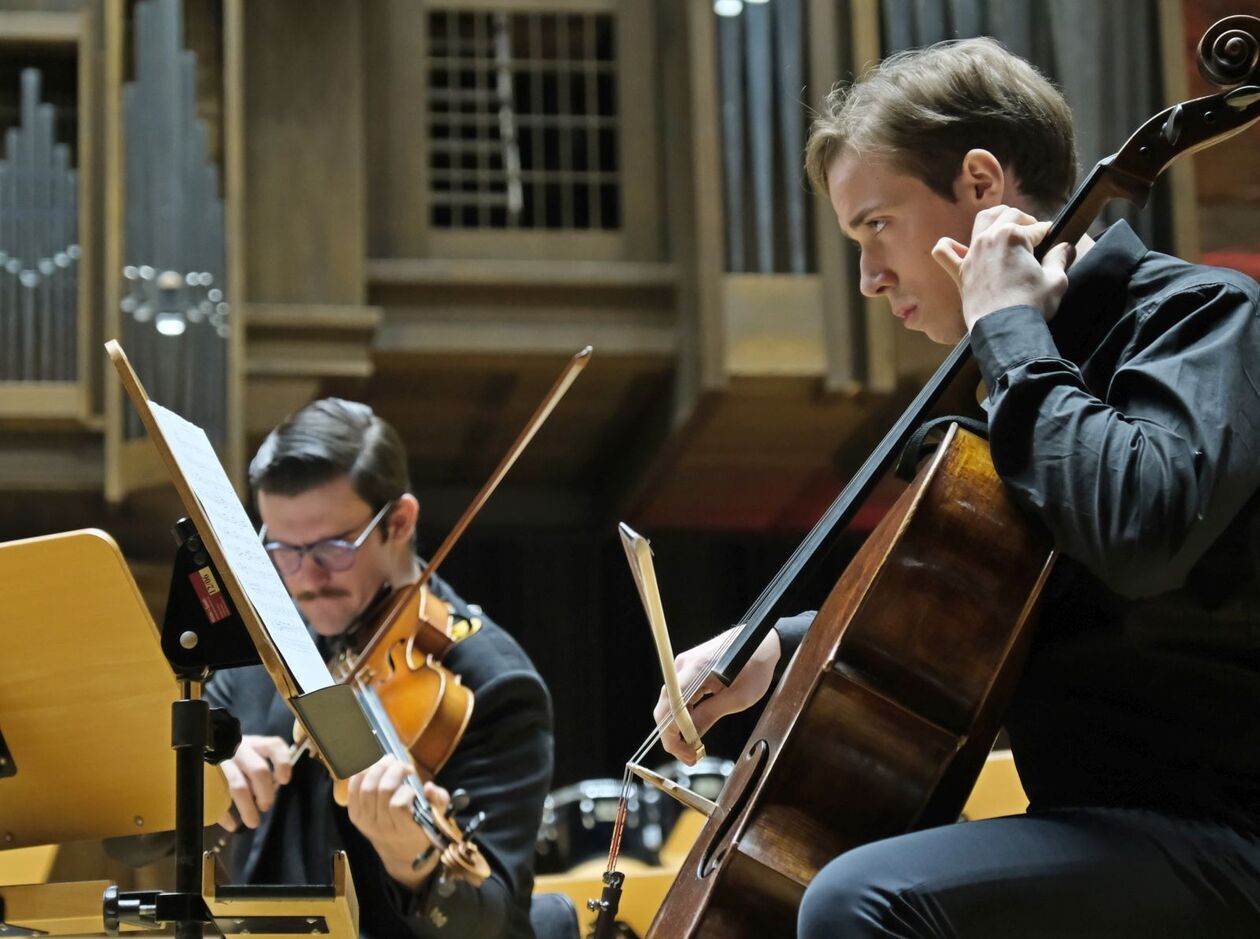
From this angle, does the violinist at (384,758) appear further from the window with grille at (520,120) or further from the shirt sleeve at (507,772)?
the window with grille at (520,120)

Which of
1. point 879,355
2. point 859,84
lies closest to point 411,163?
point 879,355

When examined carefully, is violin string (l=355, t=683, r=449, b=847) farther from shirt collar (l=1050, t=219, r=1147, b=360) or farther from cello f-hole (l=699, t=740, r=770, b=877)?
shirt collar (l=1050, t=219, r=1147, b=360)

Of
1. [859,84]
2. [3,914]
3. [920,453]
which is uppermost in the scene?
[859,84]

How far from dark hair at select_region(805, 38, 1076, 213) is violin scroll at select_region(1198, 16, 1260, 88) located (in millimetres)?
226

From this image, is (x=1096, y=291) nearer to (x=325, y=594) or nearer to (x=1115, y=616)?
(x=1115, y=616)

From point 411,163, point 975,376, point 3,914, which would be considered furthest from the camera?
point 411,163

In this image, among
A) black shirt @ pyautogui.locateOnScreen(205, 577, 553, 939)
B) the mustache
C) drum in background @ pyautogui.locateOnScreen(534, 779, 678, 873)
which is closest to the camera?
black shirt @ pyautogui.locateOnScreen(205, 577, 553, 939)

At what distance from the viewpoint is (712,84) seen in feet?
19.1

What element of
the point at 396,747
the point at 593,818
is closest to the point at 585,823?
the point at 593,818

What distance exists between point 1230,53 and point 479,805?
5.10 ft

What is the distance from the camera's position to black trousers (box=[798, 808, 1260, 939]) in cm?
144

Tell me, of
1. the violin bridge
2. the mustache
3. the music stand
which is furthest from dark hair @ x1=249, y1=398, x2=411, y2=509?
the violin bridge

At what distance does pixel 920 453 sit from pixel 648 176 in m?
4.62

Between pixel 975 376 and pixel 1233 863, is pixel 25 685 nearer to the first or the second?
pixel 975 376
